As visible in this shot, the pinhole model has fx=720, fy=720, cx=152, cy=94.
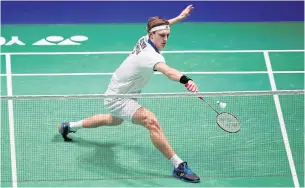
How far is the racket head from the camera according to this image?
28.7ft

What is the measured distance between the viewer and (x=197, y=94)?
7.55m

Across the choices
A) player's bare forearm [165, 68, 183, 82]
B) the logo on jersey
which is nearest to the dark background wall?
the logo on jersey

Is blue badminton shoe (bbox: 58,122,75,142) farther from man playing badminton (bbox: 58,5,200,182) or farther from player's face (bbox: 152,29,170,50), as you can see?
player's face (bbox: 152,29,170,50)

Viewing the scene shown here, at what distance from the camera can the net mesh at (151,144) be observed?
8.91 metres

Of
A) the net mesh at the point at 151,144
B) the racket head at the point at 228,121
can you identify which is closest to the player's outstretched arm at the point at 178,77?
the net mesh at the point at 151,144

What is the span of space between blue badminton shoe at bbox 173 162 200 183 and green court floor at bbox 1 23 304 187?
83 mm

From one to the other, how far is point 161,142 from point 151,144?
34.3 inches

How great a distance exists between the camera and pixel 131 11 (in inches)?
523

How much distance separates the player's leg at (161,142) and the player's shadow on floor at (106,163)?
0.23m

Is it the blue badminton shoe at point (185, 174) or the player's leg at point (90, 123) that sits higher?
the player's leg at point (90, 123)

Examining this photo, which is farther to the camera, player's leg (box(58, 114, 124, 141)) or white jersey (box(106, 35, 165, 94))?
player's leg (box(58, 114, 124, 141))

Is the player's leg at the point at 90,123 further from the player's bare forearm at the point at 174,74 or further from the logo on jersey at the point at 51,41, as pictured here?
the logo on jersey at the point at 51,41

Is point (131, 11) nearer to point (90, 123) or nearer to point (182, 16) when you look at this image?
point (182, 16)

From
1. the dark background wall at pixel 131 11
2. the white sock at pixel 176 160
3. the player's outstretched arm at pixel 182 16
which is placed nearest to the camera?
the white sock at pixel 176 160
